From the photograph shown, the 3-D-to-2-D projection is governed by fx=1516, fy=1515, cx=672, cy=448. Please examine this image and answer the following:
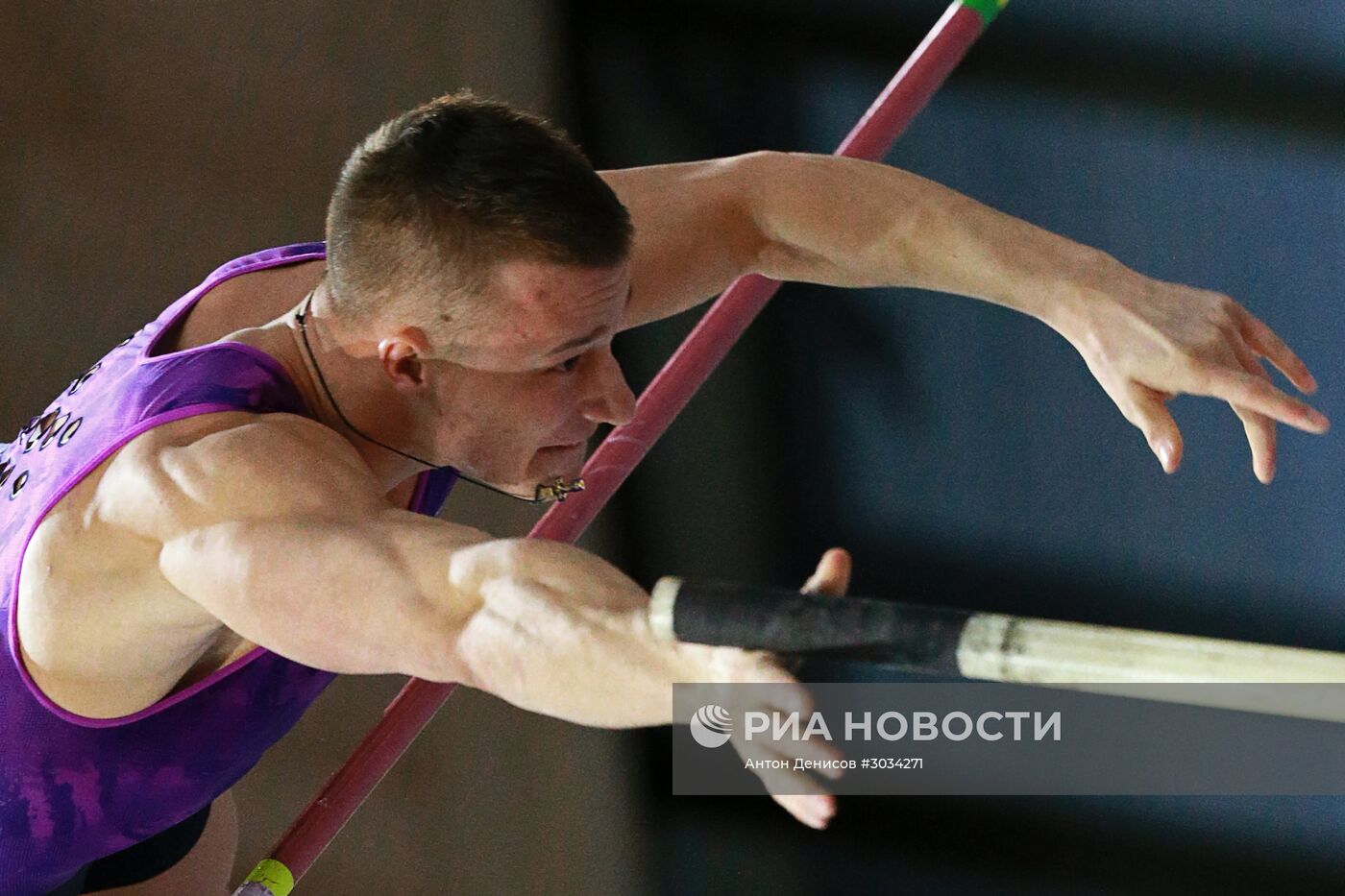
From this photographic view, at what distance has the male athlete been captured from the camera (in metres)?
0.84

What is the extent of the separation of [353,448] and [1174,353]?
0.58 meters

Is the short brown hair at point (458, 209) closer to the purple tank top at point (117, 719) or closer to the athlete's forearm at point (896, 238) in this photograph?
the purple tank top at point (117, 719)

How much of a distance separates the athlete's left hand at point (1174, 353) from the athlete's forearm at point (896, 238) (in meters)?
0.06

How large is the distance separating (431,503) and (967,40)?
2.46 ft

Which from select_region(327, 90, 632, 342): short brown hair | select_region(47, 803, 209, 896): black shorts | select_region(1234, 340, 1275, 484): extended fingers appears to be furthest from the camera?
select_region(47, 803, 209, 896): black shorts

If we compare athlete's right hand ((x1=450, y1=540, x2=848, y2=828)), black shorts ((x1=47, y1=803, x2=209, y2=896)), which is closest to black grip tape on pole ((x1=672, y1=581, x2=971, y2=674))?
athlete's right hand ((x1=450, y1=540, x2=848, y2=828))

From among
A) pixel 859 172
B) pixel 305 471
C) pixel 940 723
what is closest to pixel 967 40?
pixel 859 172

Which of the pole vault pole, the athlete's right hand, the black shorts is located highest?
the athlete's right hand

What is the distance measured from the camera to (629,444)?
4.91ft

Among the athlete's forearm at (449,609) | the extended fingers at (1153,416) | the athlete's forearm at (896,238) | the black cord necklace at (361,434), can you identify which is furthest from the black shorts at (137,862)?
the extended fingers at (1153,416)

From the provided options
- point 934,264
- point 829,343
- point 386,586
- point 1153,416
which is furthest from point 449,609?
point 829,343

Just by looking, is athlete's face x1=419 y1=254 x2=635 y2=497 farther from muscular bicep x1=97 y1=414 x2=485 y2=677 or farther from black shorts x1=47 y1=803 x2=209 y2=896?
black shorts x1=47 y1=803 x2=209 y2=896

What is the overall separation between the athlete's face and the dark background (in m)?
0.93

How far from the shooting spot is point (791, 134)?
7.88ft
